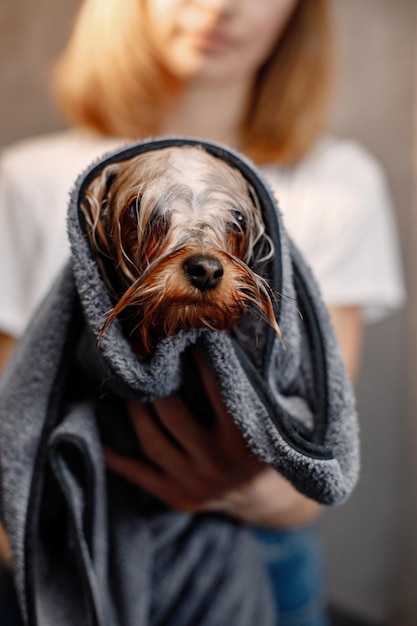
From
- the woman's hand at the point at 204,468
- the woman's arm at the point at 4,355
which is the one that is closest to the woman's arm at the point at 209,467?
the woman's hand at the point at 204,468

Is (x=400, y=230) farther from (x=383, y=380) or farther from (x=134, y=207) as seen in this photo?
(x=134, y=207)

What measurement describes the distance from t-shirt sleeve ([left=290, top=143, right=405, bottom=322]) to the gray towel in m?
0.17

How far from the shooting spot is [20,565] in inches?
14.4

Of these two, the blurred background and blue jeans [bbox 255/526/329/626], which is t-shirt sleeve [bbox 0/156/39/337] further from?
blue jeans [bbox 255/526/329/626]

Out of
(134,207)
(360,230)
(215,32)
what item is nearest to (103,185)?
(134,207)

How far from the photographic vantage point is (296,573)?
455mm

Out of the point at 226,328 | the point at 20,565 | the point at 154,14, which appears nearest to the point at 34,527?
the point at 20,565

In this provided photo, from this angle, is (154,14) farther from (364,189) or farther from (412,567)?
(412,567)

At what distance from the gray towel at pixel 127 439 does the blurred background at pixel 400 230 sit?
5 centimetres

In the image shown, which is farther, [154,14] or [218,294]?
[154,14]

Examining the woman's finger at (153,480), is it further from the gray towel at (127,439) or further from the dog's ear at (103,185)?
the dog's ear at (103,185)

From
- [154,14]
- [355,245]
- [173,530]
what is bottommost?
[173,530]

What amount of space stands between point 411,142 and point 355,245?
3.8 inches

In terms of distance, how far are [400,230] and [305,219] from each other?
0.33 ft
